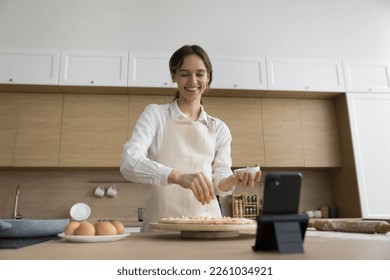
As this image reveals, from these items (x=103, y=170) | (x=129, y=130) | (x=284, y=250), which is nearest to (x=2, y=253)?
(x=284, y=250)

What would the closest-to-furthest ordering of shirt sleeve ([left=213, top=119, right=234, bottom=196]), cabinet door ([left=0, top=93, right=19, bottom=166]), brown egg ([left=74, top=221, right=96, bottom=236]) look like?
brown egg ([left=74, top=221, right=96, bottom=236]) < shirt sleeve ([left=213, top=119, right=234, bottom=196]) < cabinet door ([left=0, top=93, right=19, bottom=166])

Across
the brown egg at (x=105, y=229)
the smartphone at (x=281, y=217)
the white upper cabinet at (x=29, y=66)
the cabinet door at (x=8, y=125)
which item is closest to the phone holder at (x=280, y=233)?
the smartphone at (x=281, y=217)

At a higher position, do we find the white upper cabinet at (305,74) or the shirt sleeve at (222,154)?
the white upper cabinet at (305,74)

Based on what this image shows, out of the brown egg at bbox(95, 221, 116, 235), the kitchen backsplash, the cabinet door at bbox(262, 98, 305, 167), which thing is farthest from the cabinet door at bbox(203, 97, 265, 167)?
the brown egg at bbox(95, 221, 116, 235)

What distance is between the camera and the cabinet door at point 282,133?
290 centimetres

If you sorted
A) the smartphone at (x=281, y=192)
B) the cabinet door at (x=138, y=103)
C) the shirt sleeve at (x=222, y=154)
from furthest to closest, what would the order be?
the cabinet door at (x=138, y=103), the shirt sleeve at (x=222, y=154), the smartphone at (x=281, y=192)

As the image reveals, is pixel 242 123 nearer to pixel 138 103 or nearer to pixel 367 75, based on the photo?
pixel 138 103

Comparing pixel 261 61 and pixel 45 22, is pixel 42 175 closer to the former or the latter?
pixel 45 22

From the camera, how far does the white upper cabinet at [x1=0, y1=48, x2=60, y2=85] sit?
8.76ft

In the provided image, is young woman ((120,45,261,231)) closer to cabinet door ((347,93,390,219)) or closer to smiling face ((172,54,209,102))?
smiling face ((172,54,209,102))

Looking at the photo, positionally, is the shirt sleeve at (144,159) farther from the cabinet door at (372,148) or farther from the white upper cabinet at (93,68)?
the cabinet door at (372,148)

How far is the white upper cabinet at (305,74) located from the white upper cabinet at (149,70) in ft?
3.24

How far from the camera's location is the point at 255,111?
300 centimetres

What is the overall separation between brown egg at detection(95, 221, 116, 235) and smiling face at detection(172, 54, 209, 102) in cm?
74
